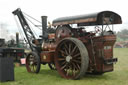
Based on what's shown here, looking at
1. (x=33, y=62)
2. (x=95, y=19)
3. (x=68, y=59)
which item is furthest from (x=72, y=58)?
(x=33, y=62)

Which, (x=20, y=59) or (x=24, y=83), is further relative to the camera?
(x=20, y=59)

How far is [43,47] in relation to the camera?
8336mm

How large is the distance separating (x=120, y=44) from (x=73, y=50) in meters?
35.0

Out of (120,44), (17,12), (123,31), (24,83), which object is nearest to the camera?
(24,83)

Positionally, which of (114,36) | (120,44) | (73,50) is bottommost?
(120,44)

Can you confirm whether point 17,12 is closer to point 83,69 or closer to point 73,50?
point 73,50

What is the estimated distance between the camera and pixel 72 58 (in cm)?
661

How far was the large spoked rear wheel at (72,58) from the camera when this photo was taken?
6145 mm

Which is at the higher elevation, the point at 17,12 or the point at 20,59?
the point at 17,12

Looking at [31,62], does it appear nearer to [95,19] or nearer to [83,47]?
[83,47]

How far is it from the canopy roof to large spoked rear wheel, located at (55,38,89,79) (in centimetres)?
72

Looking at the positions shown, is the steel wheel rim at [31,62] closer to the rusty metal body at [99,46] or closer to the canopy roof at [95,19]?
the canopy roof at [95,19]

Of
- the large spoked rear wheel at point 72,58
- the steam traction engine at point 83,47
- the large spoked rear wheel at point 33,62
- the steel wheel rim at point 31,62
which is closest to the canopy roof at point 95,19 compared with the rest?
the steam traction engine at point 83,47

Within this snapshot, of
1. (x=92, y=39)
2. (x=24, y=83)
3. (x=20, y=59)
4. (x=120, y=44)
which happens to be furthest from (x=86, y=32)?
(x=120, y=44)
